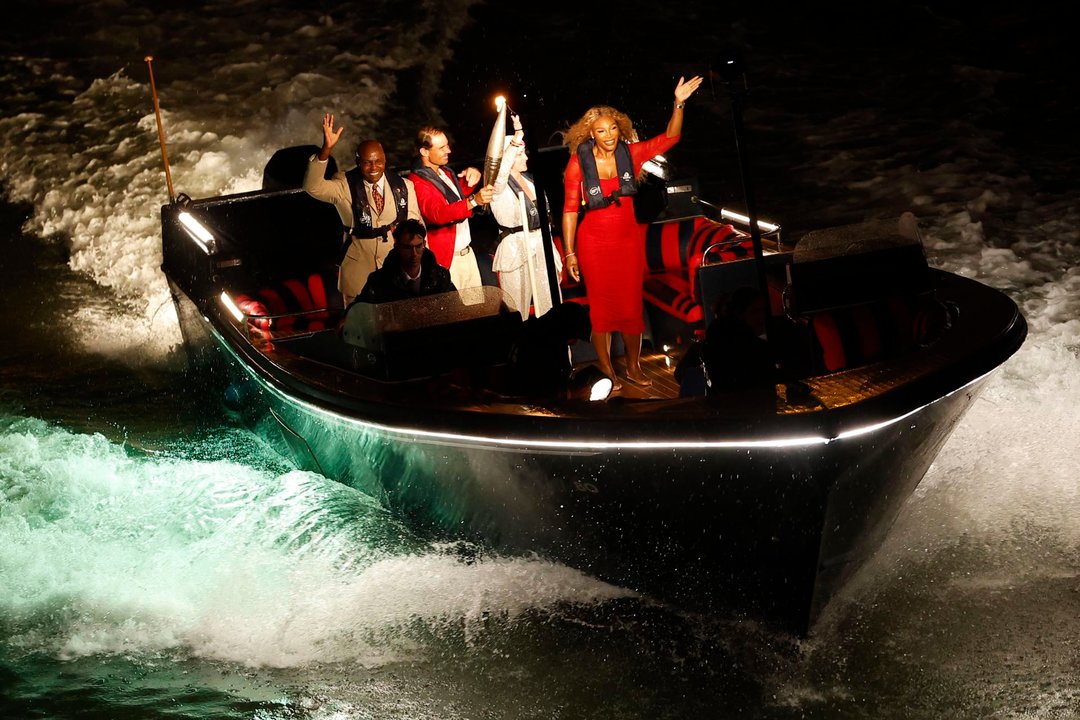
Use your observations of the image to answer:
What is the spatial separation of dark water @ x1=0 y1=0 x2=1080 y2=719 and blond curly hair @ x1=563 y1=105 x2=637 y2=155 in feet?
2.35

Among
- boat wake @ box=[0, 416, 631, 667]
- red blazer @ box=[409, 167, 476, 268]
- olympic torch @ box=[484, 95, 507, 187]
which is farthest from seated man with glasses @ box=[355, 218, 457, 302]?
boat wake @ box=[0, 416, 631, 667]

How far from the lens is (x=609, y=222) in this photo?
426 cm

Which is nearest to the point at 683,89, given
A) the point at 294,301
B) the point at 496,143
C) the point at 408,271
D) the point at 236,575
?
the point at 496,143

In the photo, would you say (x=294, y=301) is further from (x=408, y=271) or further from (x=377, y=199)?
(x=408, y=271)

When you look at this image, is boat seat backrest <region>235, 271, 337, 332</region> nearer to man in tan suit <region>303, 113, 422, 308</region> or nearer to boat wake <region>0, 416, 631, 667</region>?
man in tan suit <region>303, 113, 422, 308</region>

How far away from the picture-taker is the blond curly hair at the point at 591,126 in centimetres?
417

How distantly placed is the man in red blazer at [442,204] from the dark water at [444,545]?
429 millimetres

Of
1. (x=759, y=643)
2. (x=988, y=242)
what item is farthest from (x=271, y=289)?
(x=988, y=242)

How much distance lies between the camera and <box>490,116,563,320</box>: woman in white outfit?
455cm

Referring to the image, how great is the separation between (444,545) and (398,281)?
902mm

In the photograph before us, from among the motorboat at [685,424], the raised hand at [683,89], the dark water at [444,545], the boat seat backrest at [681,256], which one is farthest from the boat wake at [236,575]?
the raised hand at [683,89]

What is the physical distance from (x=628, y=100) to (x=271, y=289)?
9687 millimetres

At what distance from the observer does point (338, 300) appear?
16.8 feet

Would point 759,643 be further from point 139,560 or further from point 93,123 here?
point 93,123
